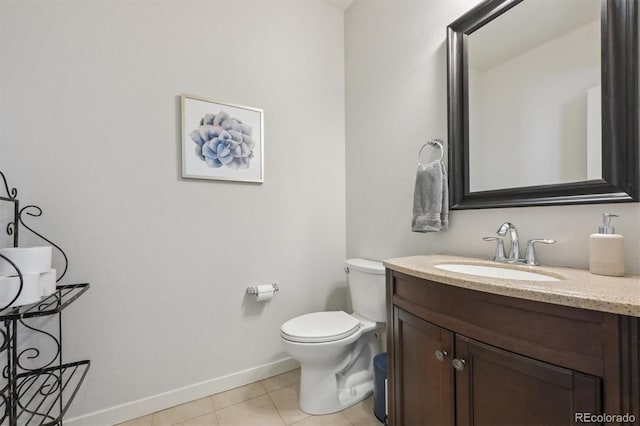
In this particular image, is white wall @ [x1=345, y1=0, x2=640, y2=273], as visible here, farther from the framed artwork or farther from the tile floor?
the tile floor

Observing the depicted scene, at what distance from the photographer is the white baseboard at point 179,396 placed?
137 centimetres

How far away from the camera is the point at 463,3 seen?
1317mm

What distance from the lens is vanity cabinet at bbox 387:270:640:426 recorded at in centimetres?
56

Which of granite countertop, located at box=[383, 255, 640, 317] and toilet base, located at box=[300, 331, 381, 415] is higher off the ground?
granite countertop, located at box=[383, 255, 640, 317]

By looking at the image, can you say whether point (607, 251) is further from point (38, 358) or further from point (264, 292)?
point (38, 358)

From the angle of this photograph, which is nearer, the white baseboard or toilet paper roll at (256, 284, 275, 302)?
the white baseboard

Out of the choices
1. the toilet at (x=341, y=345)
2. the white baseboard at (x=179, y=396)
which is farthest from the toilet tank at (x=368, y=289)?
the white baseboard at (x=179, y=396)

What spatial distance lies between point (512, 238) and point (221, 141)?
1.61 metres

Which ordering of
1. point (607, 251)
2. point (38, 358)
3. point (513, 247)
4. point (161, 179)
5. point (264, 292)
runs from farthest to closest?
point (264, 292) → point (161, 179) → point (38, 358) → point (513, 247) → point (607, 251)

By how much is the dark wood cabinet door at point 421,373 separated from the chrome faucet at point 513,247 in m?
0.47

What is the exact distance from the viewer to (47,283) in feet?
3.40

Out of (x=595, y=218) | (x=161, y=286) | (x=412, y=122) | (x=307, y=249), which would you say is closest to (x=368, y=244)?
(x=307, y=249)

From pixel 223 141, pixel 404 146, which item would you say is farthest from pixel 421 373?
pixel 223 141
